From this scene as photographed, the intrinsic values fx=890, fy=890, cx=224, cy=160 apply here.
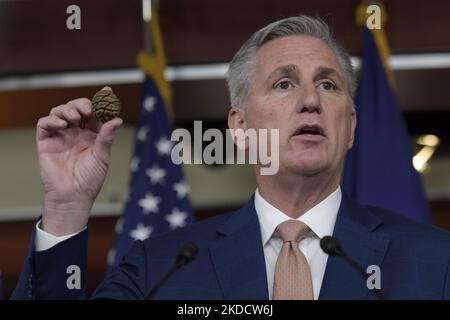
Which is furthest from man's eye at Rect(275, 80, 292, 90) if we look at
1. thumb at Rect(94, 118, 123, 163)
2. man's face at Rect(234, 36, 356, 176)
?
thumb at Rect(94, 118, 123, 163)

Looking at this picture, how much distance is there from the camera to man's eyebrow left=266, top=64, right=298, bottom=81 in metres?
1.93

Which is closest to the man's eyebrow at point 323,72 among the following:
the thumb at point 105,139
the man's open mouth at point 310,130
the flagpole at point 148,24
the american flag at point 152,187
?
the man's open mouth at point 310,130

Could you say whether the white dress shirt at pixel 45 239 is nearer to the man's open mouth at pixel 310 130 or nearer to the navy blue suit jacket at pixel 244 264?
the navy blue suit jacket at pixel 244 264

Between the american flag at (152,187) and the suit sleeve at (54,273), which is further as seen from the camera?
the american flag at (152,187)

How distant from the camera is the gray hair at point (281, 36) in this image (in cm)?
202

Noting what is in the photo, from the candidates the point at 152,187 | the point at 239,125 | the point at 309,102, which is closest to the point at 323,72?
the point at 309,102

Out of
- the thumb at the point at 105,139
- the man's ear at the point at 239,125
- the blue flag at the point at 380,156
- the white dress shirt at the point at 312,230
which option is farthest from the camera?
the blue flag at the point at 380,156

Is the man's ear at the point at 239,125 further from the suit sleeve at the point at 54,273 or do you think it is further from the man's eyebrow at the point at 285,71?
the suit sleeve at the point at 54,273

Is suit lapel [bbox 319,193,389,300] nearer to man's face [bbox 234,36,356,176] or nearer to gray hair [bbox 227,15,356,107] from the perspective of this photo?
man's face [bbox 234,36,356,176]

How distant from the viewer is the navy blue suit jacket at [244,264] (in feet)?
5.45

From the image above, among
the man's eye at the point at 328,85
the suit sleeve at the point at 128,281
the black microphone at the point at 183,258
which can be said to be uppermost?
the man's eye at the point at 328,85

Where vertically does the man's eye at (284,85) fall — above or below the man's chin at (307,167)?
above

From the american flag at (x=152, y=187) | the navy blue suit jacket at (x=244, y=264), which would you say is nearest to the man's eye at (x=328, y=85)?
the navy blue suit jacket at (x=244, y=264)

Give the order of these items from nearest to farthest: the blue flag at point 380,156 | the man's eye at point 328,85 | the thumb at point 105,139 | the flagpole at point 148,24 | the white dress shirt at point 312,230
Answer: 1. the thumb at point 105,139
2. the white dress shirt at point 312,230
3. the man's eye at point 328,85
4. the blue flag at point 380,156
5. the flagpole at point 148,24
